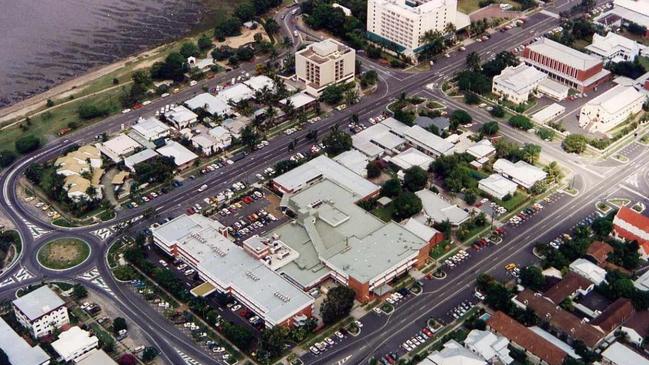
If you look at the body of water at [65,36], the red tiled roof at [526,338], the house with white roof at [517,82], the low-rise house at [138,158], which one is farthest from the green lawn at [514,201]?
the body of water at [65,36]

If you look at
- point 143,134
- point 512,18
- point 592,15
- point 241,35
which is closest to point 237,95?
point 143,134

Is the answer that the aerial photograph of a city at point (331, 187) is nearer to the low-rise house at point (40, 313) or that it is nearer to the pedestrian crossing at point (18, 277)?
the low-rise house at point (40, 313)

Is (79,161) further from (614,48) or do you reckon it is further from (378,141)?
(614,48)

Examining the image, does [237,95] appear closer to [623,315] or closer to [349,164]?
[349,164]

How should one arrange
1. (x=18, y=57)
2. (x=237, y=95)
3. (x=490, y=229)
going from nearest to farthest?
(x=490, y=229) < (x=237, y=95) < (x=18, y=57)


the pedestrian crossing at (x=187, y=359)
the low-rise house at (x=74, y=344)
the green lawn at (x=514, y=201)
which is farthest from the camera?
the green lawn at (x=514, y=201)

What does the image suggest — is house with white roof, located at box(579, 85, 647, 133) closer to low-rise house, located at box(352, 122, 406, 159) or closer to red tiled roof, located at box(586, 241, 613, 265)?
low-rise house, located at box(352, 122, 406, 159)
